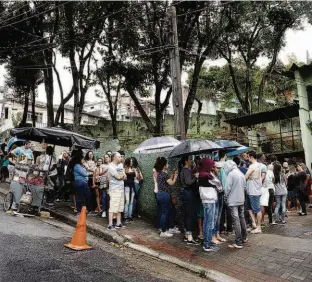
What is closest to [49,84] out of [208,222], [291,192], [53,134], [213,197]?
[53,134]

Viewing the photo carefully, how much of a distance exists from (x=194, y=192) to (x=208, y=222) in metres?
0.85

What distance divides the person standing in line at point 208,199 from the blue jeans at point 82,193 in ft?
11.8

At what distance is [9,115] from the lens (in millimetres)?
46219

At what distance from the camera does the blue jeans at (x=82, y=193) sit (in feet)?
30.3

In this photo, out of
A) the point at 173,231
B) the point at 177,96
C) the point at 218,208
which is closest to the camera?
the point at 218,208

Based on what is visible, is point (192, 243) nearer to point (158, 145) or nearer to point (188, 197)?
point (188, 197)

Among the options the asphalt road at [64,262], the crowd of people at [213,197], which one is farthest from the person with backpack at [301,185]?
the asphalt road at [64,262]

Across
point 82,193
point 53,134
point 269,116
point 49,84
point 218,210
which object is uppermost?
point 49,84

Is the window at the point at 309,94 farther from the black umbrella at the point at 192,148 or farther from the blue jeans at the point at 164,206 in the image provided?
the blue jeans at the point at 164,206

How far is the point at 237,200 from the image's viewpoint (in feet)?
23.0

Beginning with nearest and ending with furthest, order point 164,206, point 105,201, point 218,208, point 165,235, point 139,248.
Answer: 1. point 139,248
2. point 218,208
3. point 164,206
4. point 165,235
5. point 105,201

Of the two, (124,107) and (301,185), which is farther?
(124,107)

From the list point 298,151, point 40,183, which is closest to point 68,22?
point 40,183

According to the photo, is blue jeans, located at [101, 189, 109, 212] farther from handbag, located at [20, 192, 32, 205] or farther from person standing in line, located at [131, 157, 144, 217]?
handbag, located at [20, 192, 32, 205]
